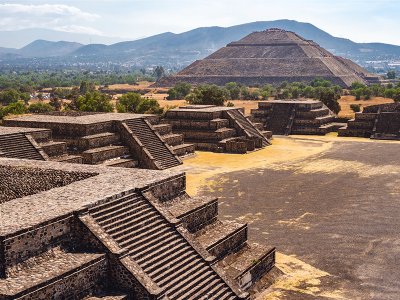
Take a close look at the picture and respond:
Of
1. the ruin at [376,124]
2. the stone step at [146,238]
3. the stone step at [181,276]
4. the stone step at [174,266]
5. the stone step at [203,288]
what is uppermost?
the stone step at [146,238]

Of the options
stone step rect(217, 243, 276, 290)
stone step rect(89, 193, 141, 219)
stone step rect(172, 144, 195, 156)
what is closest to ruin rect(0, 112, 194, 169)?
stone step rect(172, 144, 195, 156)

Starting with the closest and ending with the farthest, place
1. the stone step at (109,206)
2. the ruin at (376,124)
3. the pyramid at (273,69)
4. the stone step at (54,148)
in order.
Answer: the stone step at (109,206) → the stone step at (54,148) → the ruin at (376,124) → the pyramid at (273,69)

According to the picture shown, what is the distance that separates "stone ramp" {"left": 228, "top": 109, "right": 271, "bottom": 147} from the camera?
5291 cm

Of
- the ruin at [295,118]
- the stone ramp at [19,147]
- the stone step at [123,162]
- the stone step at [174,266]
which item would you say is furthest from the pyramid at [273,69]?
the stone step at [174,266]

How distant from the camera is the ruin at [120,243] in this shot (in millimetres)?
14250

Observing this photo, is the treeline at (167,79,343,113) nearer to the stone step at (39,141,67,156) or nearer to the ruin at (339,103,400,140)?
the ruin at (339,103,400,140)

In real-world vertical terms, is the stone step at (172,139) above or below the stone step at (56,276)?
below

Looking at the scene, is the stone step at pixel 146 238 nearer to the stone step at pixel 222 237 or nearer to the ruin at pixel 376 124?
the stone step at pixel 222 237

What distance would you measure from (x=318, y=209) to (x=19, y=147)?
17.6 m

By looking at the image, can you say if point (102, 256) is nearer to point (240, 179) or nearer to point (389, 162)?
point (240, 179)

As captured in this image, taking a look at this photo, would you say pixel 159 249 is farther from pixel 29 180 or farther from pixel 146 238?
pixel 29 180

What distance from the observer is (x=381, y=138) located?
60.6m

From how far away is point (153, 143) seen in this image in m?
40.9

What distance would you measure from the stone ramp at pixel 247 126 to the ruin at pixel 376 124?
1252cm
